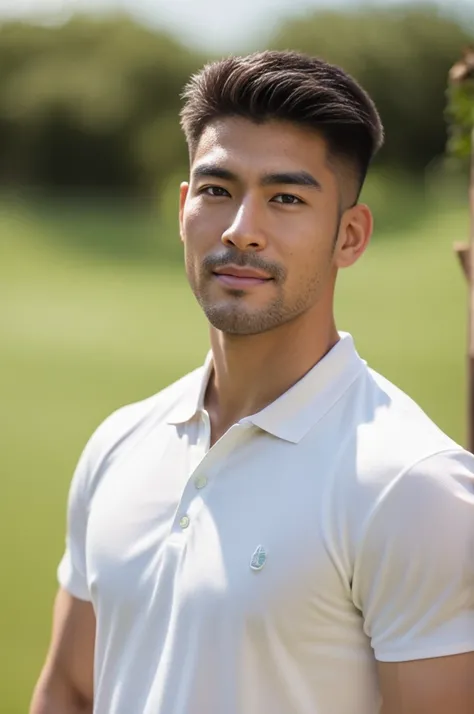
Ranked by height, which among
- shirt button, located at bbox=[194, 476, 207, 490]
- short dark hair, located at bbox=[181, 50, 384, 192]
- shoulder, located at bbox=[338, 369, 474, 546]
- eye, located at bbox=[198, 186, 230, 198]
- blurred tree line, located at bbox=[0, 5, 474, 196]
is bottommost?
shirt button, located at bbox=[194, 476, 207, 490]

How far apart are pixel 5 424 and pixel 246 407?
4.74 m

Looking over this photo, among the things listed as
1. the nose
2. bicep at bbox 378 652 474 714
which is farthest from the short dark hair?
bicep at bbox 378 652 474 714

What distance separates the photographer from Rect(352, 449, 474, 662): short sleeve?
106 centimetres

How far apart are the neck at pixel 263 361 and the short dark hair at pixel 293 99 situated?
0.66 feet

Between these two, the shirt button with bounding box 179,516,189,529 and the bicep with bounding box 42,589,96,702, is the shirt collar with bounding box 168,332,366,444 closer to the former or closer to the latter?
the shirt button with bounding box 179,516,189,529

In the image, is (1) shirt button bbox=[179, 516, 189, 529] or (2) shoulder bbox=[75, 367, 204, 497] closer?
(1) shirt button bbox=[179, 516, 189, 529]

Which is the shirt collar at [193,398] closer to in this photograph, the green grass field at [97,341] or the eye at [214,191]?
the eye at [214,191]

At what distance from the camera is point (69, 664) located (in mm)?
1418

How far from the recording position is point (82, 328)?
24.5ft

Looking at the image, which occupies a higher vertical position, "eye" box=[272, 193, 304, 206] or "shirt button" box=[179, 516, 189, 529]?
"eye" box=[272, 193, 304, 206]

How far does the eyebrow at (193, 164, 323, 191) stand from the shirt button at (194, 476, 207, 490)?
34 centimetres

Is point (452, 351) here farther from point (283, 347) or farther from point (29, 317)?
point (283, 347)

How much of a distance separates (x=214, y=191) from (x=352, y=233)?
0.18 m

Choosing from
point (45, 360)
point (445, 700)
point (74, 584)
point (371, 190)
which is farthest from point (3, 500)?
point (445, 700)
